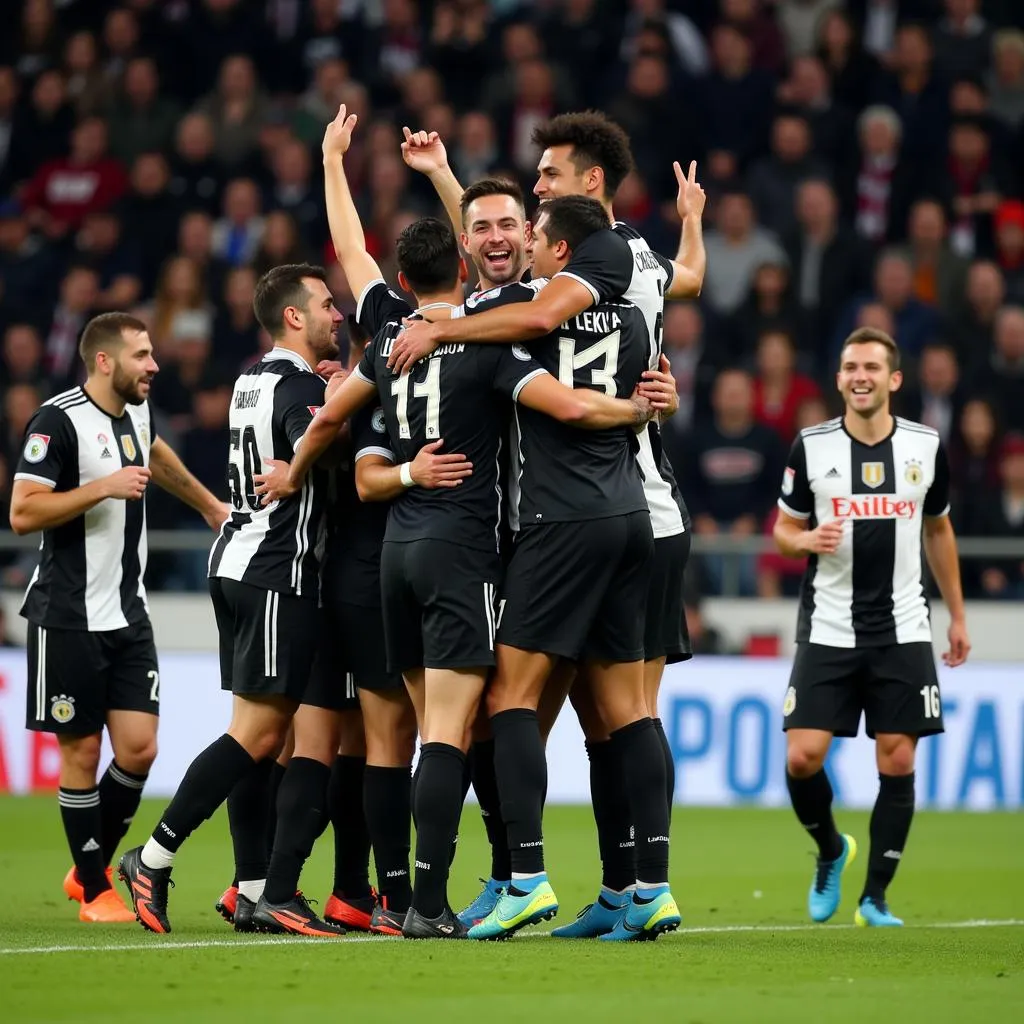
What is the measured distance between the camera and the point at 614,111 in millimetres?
15633

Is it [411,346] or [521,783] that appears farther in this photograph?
[411,346]

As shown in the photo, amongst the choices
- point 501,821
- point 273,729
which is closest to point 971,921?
point 501,821

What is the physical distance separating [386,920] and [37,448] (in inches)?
92.6

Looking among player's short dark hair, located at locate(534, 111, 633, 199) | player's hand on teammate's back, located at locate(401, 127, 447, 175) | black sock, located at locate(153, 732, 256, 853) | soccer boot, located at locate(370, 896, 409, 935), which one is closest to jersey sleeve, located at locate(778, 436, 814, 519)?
player's short dark hair, located at locate(534, 111, 633, 199)

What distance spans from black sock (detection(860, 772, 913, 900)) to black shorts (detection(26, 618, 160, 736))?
2.95 meters

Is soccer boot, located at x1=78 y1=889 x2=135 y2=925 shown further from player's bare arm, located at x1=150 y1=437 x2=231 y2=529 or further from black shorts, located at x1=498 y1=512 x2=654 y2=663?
black shorts, located at x1=498 y1=512 x2=654 y2=663

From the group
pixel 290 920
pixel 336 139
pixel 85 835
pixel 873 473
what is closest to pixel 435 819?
pixel 290 920

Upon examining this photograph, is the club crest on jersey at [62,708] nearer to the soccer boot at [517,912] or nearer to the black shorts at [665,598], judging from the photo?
the soccer boot at [517,912]

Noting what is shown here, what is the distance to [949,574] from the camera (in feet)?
27.1

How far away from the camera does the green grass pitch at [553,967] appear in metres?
→ 4.76

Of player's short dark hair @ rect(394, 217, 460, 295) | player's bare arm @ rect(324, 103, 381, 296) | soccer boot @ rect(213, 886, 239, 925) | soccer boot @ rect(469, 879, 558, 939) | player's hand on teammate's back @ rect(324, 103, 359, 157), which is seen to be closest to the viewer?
soccer boot @ rect(469, 879, 558, 939)

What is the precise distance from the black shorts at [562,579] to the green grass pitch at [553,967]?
98 centimetres

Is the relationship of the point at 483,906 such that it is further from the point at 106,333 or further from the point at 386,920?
the point at 106,333

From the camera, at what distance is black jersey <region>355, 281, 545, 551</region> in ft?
20.3
